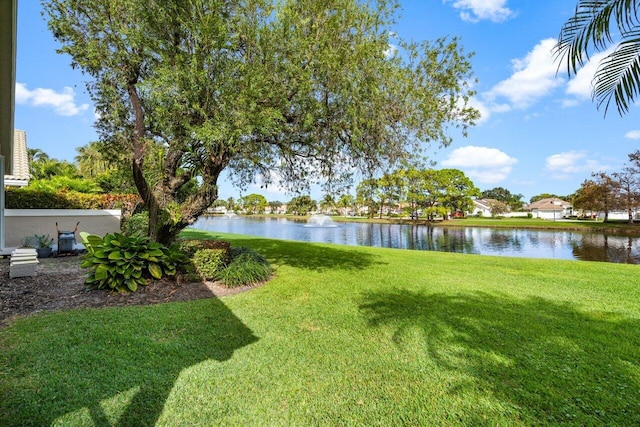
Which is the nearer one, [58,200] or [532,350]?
[532,350]

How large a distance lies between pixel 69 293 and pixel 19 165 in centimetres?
998

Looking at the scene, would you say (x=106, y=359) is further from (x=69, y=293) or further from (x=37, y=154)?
(x=37, y=154)

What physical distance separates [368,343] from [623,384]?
2438 millimetres

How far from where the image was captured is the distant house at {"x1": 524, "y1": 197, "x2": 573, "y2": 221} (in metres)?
63.6

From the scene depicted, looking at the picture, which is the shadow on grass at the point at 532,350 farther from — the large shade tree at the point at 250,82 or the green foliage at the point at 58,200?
the green foliage at the point at 58,200

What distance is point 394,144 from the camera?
6.49 meters

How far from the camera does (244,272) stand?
20.2 ft

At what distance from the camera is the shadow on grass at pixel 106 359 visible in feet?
7.36

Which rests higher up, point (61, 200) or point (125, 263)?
point (61, 200)

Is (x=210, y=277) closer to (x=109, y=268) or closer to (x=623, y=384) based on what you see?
(x=109, y=268)

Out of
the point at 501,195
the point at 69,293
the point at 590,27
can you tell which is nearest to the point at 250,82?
the point at 590,27

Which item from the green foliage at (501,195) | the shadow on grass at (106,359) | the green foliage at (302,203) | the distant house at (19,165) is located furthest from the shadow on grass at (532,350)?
the green foliage at (501,195)

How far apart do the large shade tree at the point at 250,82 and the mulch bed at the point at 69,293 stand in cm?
154

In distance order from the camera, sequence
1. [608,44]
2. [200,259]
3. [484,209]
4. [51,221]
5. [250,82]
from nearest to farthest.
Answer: [608,44] → [250,82] → [200,259] → [51,221] → [484,209]
